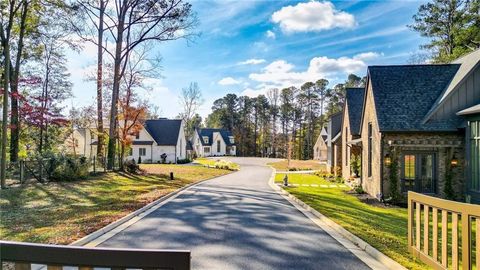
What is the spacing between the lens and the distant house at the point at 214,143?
6731cm

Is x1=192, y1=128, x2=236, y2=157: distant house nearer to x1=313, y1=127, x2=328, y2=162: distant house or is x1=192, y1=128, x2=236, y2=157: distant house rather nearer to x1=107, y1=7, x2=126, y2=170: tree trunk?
x1=313, y1=127, x2=328, y2=162: distant house

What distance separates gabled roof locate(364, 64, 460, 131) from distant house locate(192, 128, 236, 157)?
5204 cm

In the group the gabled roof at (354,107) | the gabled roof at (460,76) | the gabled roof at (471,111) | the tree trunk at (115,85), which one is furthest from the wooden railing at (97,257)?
the tree trunk at (115,85)

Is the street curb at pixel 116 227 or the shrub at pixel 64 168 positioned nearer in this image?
the street curb at pixel 116 227

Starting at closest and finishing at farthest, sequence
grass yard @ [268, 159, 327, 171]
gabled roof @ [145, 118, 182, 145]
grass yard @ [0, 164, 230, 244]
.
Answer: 1. grass yard @ [0, 164, 230, 244]
2. grass yard @ [268, 159, 327, 171]
3. gabled roof @ [145, 118, 182, 145]

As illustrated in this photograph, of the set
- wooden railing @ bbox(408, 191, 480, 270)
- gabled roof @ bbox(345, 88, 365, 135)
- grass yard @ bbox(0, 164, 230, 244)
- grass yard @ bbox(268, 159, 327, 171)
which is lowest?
grass yard @ bbox(268, 159, 327, 171)

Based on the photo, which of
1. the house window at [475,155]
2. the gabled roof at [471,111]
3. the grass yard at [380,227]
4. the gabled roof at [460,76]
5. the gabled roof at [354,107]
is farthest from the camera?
the gabled roof at [354,107]

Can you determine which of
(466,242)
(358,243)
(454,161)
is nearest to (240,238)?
(358,243)

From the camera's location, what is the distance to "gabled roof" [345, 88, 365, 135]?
21803 mm

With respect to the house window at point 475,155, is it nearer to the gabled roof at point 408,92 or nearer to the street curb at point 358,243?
the gabled roof at point 408,92

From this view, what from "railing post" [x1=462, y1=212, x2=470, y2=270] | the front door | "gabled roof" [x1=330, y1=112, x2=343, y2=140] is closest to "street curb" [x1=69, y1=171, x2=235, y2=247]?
"railing post" [x1=462, y1=212, x2=470, y2=270]

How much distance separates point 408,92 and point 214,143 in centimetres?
5386

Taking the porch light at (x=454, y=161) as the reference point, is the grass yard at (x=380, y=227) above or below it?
below

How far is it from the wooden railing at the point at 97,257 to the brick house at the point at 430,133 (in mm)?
14172
